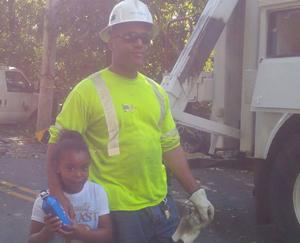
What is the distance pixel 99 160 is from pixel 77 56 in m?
13.8

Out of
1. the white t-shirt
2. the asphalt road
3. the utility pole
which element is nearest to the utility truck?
the asphalt road

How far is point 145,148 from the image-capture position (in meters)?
2.92

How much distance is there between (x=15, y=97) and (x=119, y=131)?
584 inches

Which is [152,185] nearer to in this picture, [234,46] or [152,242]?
[152,242]

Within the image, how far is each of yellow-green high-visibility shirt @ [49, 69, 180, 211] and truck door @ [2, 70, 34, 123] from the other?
48.0 ft

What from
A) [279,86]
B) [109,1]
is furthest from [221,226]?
[109,1]

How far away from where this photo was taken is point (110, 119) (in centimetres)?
286

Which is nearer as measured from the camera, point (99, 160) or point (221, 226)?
point (99, 160)

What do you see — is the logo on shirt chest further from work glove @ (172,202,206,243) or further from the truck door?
the truck door

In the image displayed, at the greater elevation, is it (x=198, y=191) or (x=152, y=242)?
(x=198, y=191)

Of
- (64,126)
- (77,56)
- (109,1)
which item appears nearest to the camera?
(64,126)

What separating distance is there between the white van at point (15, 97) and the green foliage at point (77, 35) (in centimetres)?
95

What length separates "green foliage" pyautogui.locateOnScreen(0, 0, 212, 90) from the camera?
45.8 feet

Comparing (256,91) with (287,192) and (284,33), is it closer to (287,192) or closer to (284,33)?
(284,33)
